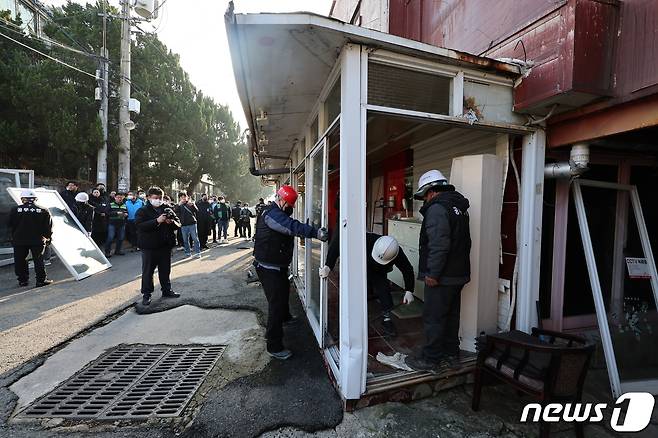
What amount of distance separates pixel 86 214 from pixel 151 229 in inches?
197

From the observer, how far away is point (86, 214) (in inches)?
323

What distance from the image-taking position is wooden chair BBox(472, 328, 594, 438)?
2.19 metres

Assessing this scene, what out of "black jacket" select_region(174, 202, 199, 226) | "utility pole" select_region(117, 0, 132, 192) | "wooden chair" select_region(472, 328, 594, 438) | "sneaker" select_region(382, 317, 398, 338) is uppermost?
"utility pole" select_region(117, 0, 132, 192)

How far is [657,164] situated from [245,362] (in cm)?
531

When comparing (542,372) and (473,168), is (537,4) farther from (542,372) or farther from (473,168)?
(542,372)

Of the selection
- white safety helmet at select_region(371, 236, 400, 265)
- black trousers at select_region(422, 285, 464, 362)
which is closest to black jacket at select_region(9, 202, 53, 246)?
white safety helmet at select_region(371, 236, 400, 265)

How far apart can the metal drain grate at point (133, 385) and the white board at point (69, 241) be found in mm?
3917

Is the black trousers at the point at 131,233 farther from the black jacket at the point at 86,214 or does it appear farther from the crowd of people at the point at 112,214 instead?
the black jacket at the point at 86,214

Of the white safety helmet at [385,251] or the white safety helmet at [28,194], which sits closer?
the white safety helmet at [385,251]

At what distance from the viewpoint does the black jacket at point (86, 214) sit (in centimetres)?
811

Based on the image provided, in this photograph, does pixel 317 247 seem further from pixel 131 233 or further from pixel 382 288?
pixel 131 233

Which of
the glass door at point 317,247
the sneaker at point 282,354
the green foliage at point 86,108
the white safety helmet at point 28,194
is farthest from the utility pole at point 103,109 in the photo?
the sneaker at point 282,354

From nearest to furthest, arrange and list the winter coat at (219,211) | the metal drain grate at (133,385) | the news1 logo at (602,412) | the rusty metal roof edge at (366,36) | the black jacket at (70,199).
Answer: the rusty metal roof edge at (366,36) → the news1 logo at (602,412) → the metal drain grate at (133,385) → the black jacket at (70,199) → the winter coat at (219,211)

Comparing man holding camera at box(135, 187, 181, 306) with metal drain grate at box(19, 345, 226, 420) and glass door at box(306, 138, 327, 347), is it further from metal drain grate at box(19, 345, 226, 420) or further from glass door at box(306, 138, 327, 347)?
glass door at box(306, 138, 327, 347)
